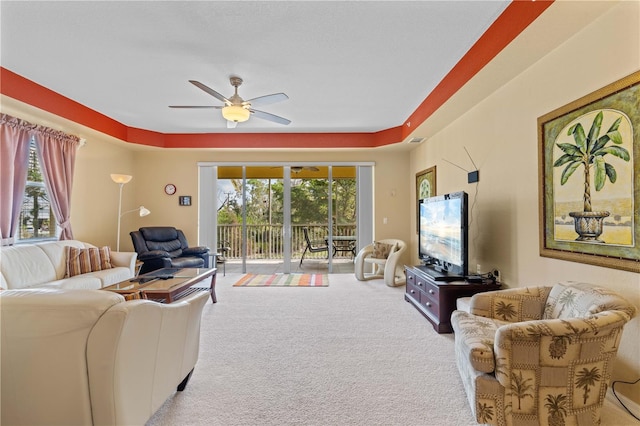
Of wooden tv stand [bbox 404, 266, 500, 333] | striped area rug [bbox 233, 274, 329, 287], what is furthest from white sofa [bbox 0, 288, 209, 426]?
striped area rug [bbox 233, 274, 329, 287]

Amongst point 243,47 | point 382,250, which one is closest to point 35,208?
point 243,47

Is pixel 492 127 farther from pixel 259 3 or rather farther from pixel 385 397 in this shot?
pixel 385 397

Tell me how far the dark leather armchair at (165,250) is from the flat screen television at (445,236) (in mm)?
3530

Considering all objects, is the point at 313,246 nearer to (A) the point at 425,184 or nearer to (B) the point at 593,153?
(A) the point at 425,184

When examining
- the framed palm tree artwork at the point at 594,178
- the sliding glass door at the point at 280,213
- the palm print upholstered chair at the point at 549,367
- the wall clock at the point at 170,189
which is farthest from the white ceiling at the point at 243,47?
the sliding glass door at the point at 280,213

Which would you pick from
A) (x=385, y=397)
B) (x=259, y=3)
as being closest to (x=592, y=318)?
(x=385, y=397)

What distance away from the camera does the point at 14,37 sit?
2533mm

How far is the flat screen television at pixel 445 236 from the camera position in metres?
3.02

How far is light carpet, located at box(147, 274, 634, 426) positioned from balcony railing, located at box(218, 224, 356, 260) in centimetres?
341

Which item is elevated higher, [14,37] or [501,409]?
[14,37]

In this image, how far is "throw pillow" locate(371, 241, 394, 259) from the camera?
5.40 m

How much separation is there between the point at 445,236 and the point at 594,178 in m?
1.53

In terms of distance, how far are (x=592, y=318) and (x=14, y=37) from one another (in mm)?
4489

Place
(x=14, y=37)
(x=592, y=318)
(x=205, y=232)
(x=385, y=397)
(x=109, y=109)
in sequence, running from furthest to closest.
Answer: (x=205, y=232)
(x=109, y=109)
(x=14, y=37)
(x=385, y=397)
(x=592, y=318)
